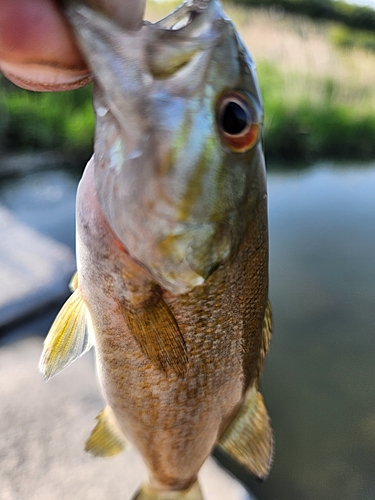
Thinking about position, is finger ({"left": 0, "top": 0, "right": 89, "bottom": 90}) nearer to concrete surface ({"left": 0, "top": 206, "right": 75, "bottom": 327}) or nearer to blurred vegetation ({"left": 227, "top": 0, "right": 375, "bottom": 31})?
concrete surface ({"left": 0, "top": 206, "right": 75, "bottom": 327})

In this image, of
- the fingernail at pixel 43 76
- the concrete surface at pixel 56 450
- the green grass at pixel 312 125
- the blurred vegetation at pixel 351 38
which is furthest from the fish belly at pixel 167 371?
the blurred vegetation at pixel 351 38

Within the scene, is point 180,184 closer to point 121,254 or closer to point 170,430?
point 121,254

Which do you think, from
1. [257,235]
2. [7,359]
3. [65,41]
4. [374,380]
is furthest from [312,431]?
[65,41]

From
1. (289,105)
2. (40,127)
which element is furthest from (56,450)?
(289,105)

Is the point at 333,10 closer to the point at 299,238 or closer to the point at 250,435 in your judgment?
the point at 299,238

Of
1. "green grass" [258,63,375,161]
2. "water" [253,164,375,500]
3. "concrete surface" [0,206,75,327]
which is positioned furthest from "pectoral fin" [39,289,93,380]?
"green grass" [258,63,375,161]

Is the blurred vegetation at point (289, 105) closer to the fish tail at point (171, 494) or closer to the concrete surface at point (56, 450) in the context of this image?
the concrete surface at point (56, 450)
